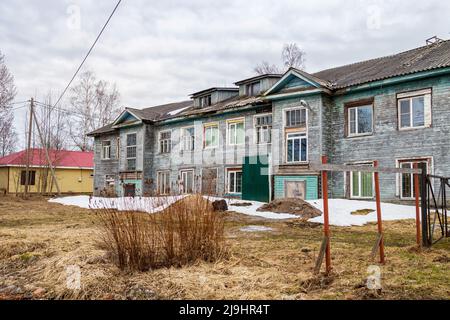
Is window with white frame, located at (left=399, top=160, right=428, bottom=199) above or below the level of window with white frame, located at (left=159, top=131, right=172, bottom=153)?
below

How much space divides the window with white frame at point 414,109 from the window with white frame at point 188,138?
13.0 m

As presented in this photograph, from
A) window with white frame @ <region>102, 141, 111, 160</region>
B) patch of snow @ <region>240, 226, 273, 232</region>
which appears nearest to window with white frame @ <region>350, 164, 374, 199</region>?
patch of snow @ <region>240, 226, 273, 232</region>

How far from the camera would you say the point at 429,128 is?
1550 cm

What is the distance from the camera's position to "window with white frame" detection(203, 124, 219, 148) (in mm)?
23969

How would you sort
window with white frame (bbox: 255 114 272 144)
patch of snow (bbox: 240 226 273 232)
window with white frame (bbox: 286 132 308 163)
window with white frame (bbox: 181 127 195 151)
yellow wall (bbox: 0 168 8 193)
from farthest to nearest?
yellow wall (bbox: 0 168 8 193), window with white frame (bbox: 181 127 195 151), window with white frame (bbox: 255 114 272 144), window with white frame (bbox: 286 132 308 163), patch of snow (bbox: 240 226 273 232)

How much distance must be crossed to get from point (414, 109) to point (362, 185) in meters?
3.85

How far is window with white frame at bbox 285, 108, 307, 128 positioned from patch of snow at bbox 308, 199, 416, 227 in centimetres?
435

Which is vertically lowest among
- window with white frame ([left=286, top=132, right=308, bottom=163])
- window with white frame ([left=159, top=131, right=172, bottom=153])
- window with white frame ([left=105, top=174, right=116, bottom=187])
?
window with white frame ([left=105, top=174, right=116, bottom=187])

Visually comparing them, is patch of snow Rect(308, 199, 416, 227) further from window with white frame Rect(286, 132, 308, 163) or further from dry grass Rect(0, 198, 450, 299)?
dry grass Rect(0, 198, 450, 299)

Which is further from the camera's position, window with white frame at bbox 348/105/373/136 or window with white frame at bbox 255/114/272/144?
window with white frame at bbox 255/114/272/144

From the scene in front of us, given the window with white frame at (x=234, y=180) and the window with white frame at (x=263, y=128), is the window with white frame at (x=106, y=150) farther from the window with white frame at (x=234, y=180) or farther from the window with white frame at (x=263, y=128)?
the window with white frame at (x=263, y=128)

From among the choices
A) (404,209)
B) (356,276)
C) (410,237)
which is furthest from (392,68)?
(356,276)

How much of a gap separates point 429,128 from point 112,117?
35989mm

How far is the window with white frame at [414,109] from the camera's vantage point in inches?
615
